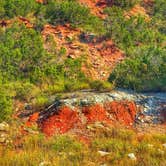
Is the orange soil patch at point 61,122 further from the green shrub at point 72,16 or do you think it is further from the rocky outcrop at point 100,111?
the green shrub at point 72,16

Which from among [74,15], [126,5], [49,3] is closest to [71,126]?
[74,15]

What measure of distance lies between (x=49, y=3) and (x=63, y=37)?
3.13 m

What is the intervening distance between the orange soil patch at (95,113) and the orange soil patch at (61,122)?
296 millimetres

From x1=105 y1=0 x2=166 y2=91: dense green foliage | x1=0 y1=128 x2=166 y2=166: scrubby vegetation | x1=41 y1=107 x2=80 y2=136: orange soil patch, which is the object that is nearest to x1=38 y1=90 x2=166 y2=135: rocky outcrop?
x1=41 y1=107 x2=80 y2=136: orange soil patch

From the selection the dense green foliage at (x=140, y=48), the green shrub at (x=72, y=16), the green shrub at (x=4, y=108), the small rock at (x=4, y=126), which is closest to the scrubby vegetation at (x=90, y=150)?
the small rock at (x=4, y=126)

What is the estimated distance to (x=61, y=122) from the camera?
10.9 metres

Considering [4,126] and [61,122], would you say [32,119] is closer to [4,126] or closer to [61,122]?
[61,122]

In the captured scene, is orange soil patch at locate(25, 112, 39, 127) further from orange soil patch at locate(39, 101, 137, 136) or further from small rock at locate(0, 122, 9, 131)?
small rock at locate(0, 122, 9, 131)

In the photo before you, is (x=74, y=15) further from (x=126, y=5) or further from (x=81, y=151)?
(x=81, y=151)

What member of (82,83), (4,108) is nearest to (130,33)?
(82,83)

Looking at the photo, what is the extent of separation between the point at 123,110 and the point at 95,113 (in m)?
0.82

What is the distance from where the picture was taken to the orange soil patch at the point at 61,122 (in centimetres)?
1058

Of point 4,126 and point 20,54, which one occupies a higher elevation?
point 20,54

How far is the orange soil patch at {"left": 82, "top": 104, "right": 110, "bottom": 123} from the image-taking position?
11297 millimetres
